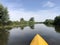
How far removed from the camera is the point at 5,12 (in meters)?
55.2

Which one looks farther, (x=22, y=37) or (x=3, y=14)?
(x=3, y=14)

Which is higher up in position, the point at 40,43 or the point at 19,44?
the point at 40,43

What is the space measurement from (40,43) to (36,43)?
8 centimetres

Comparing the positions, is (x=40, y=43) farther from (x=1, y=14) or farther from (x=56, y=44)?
(x=1, y=14)

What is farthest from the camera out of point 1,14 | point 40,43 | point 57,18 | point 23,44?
point 57,18

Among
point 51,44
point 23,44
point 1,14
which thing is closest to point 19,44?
point 23,44

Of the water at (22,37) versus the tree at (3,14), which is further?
the tree at (3,14)

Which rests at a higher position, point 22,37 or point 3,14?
point 3,14

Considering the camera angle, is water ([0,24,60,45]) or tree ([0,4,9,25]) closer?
water ([0,24,60,45])

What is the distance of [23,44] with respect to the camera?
1823 centimetres

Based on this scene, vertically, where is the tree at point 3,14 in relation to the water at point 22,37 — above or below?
above

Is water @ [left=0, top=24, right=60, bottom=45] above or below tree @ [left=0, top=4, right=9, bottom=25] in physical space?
below

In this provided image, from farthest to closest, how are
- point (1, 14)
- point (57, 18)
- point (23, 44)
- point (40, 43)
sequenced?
point (57, 18) → point (1, 14) → point (23, 44) → point (40, 43)

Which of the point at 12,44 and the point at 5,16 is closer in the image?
the point at 12,44
